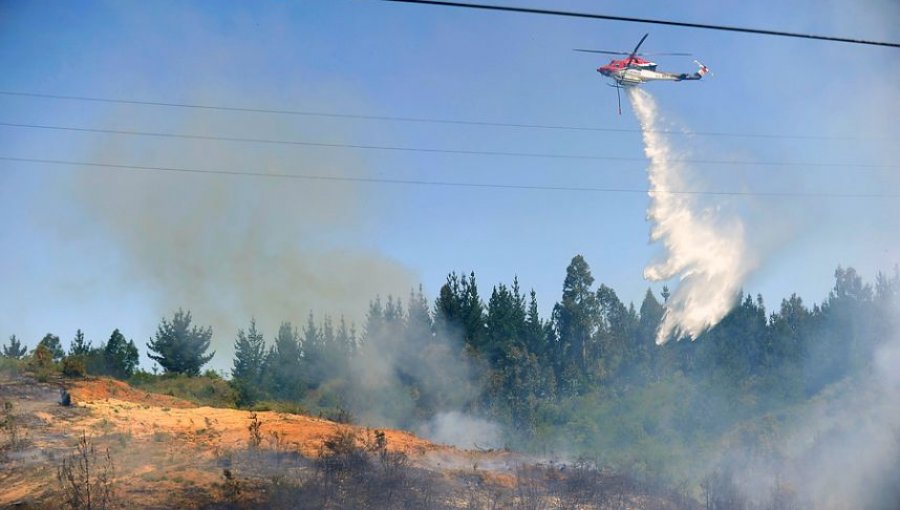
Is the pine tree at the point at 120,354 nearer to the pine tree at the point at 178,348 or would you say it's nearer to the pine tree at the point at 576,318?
the pine tree at the point at 178,348

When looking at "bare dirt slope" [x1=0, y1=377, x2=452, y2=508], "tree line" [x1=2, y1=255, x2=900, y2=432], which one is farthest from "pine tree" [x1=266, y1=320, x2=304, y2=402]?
"bare dirt slope" [x1=0, y1=377, x2=452, y2=508]

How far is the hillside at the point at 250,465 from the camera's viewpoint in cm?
3142

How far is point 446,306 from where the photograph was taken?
259 feet

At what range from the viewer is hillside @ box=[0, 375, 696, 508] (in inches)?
1237

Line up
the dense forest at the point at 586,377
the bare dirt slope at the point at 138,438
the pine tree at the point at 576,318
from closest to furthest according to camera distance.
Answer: the bare dirt slope at the point at 138,438 < the dense forest at the point at 586,377 < the pine tree at the point at 576,318

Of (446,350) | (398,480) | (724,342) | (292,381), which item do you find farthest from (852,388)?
(292,381)

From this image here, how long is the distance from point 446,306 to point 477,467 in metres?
38.9

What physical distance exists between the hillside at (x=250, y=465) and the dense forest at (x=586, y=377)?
8.33 meters

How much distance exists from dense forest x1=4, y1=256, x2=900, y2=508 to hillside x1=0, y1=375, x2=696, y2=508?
833 cm

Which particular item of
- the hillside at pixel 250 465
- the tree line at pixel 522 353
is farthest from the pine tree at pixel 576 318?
the hillside at pixel 250 465

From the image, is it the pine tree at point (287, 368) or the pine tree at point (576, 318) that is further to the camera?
the pine tree at point (576, 318)

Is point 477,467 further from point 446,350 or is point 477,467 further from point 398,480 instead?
point 446,350

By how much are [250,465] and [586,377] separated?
163 feet

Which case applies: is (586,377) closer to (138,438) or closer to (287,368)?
(287,368)
